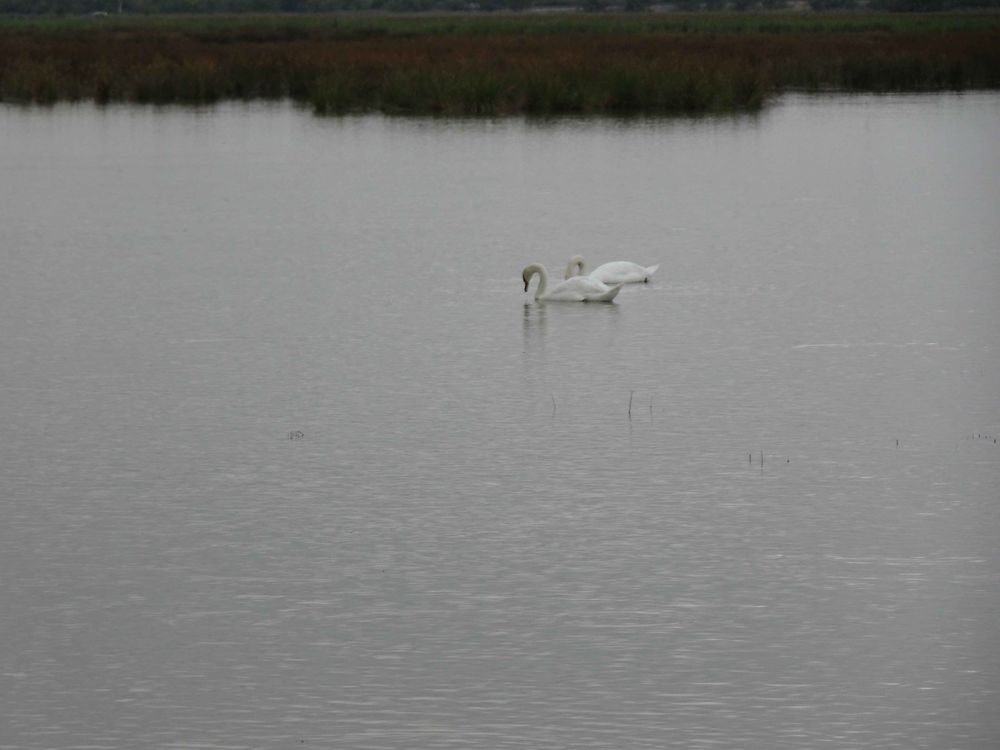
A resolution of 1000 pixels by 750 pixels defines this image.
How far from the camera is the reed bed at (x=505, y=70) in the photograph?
3381 centimetres

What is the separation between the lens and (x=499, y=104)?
33.8m

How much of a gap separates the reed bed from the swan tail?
67.4 feet

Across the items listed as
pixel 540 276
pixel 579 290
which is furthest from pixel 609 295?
pixel 540 276

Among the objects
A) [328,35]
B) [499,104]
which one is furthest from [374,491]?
[328,35]

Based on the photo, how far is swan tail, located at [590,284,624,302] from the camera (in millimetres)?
13031

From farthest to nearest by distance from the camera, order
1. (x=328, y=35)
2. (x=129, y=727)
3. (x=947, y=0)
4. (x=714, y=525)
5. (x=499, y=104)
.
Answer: (x=947, y=0), (x=328, y=35), (x=499, y=104), (x=714, y=525), (x=129, y=727)

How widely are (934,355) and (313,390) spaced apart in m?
3.36

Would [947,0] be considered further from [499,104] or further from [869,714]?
[869,714]

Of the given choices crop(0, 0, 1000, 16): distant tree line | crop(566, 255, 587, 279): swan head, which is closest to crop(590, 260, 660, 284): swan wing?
crop(566, 255, 587, 279): swan head

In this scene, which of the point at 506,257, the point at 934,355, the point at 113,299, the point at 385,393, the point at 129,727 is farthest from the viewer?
the point at 506,257

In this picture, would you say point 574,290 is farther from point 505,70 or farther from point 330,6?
point 330,6

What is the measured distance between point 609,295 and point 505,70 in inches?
965

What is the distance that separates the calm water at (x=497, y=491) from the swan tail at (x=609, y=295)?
0.10m

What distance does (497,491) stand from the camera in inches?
301
